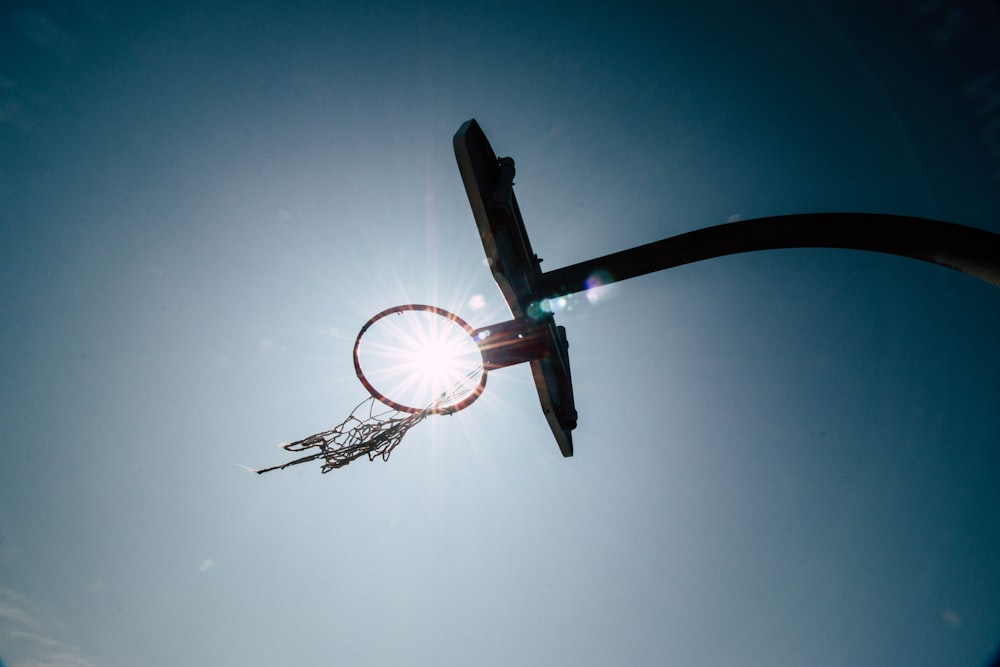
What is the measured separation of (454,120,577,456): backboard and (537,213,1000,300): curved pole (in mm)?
170

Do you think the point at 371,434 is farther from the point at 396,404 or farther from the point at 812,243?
the point at 812,243

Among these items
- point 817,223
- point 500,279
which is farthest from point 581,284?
point 817,223

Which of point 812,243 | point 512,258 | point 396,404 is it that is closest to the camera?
point 812,243

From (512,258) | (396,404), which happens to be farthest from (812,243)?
(396,404)

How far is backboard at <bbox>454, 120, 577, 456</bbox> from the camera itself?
7.26 ft

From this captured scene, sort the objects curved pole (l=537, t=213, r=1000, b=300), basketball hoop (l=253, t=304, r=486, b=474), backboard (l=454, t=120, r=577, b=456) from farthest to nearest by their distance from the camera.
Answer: basketball hoop (l=253, t=304, r=486, b=474) → backboard (l=454, t=120, r=577, b=456) → curved pole (l=537, t=213, r=1000, b=300)

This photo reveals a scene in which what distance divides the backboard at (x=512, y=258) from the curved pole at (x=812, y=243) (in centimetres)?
17

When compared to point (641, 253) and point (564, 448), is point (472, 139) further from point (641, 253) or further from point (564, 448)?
point (564, 448)

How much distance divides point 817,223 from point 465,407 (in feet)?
9.62

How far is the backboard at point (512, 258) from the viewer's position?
2.21m

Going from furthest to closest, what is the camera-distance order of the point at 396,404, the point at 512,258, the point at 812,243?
the point at 396,404
the point at 512,258
the point at 812,243

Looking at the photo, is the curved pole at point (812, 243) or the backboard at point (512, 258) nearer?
the curved pole at point (812, 243)

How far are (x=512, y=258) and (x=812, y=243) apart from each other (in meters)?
1.75

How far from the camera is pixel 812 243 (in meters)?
2.21
